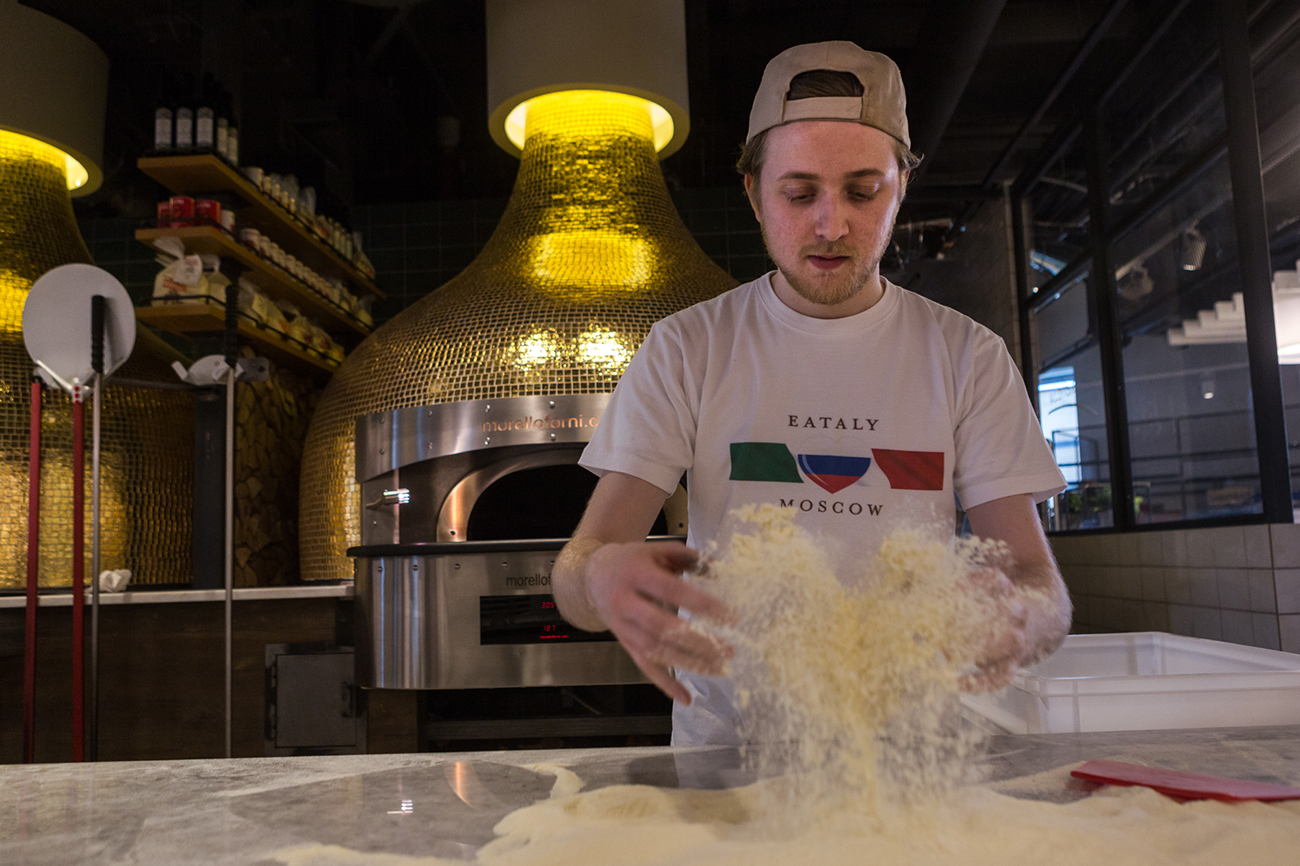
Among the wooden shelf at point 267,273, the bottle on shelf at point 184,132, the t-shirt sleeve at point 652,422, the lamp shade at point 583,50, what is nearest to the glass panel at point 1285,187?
the lamp shade at point 583,50

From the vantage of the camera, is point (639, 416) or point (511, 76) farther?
point (511, 76)

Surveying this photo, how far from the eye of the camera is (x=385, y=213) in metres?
3.99

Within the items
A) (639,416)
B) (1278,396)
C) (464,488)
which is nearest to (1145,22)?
(1278,396)

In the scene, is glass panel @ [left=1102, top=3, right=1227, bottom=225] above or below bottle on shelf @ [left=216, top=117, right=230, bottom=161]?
above

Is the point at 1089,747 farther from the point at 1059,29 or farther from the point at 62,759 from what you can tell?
the point at 1059,29

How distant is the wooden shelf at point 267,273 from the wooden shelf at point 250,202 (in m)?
0.13

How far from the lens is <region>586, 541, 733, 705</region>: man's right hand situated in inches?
25.4

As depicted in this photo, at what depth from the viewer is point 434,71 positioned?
3543mm

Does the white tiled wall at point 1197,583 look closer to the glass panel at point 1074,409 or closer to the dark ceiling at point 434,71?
the glass panel at point 1074,409

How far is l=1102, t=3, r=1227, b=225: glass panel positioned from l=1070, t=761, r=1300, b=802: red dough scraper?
2427 millimetres

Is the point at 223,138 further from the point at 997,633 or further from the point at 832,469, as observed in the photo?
the point at 997,633

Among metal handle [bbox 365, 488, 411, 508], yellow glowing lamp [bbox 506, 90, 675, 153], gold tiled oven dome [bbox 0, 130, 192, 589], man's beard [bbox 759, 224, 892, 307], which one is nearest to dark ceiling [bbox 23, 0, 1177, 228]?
yellow glowing lamp [bbox 506, 90, 675, 153]

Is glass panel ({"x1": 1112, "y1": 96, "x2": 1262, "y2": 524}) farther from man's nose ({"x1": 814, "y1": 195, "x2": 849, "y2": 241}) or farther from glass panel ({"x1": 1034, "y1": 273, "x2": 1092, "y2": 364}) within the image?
man's nose ({"x1": 814, "y1": 195, "x2": 849, "y2": 241})

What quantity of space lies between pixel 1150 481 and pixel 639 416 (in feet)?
9.72
